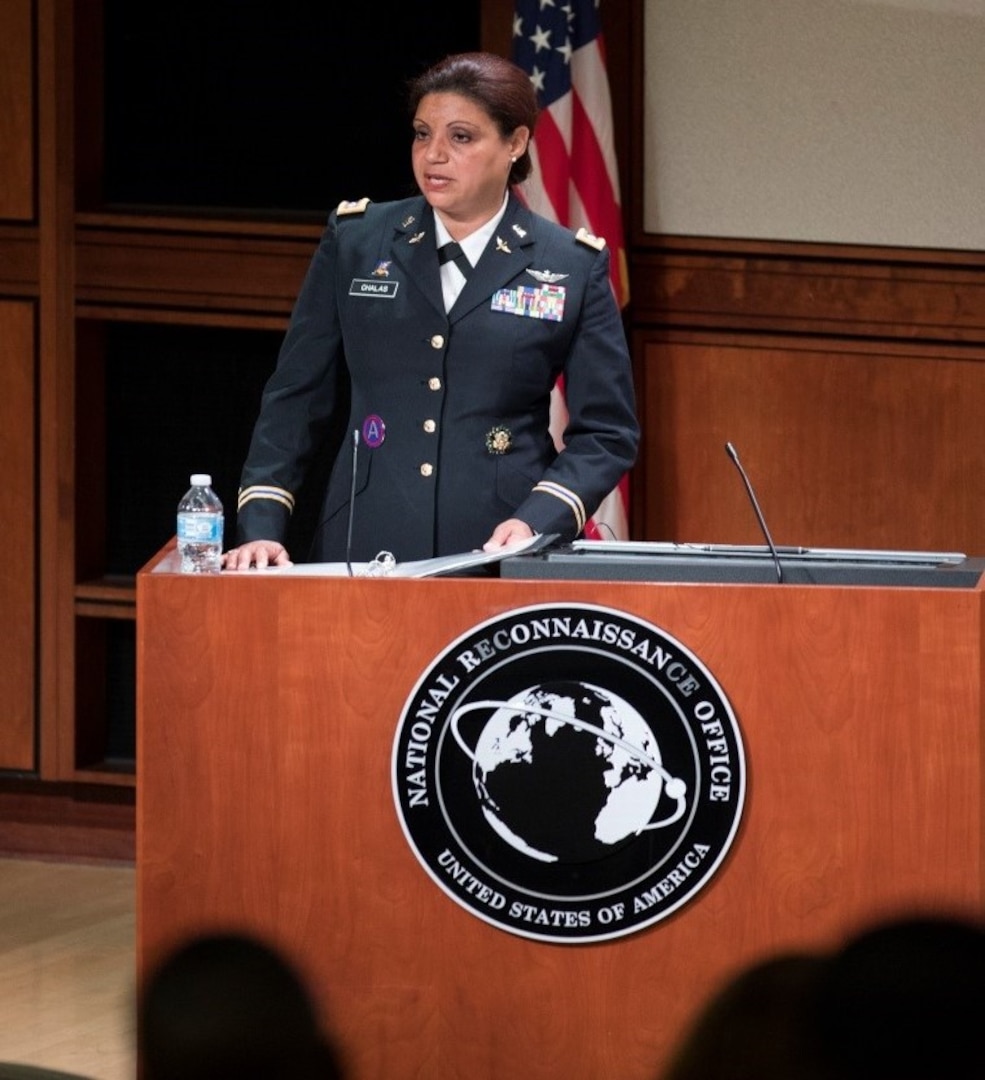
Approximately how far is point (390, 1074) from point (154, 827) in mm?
458

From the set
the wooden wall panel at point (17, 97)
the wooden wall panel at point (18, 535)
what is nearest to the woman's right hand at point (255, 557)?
the wooden wall panel at point (18, 535)

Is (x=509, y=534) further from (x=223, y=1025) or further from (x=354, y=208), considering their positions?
(x=223, y=1025)

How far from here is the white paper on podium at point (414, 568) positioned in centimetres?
264

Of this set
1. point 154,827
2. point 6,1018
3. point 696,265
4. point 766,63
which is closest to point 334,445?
point 696,265

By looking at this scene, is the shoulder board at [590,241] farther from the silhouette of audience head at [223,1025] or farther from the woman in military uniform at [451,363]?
the silhouette of audience head at [223,1025]

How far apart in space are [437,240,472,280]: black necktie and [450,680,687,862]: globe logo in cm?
91

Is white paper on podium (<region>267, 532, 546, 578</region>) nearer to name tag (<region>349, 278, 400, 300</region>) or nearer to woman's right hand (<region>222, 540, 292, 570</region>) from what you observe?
woman's right hand (<region>222, 540, 292, 570</region>)

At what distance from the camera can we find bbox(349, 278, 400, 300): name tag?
10.5 ft

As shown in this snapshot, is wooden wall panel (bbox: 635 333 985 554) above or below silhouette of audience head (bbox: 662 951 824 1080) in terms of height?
above

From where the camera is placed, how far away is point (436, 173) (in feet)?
10.2

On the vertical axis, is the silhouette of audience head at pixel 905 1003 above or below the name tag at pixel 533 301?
below

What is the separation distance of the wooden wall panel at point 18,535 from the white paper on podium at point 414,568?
2353 mm

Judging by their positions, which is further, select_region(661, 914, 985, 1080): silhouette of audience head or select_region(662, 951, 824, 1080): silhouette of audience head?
select_region(662, 951, 824, 1080): silhouette of audience head

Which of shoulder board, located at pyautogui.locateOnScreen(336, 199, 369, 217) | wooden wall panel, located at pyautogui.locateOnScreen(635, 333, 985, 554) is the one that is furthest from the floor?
wooden wall panel, located at pyautogui.locateOnScreen(635, 333, 985, 554)
